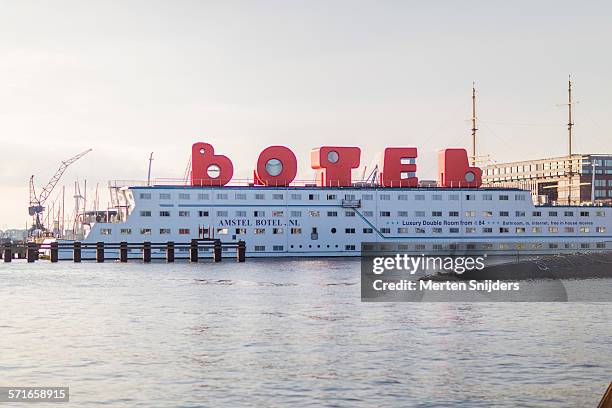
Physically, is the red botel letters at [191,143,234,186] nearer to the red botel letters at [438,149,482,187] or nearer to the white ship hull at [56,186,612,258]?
the white ship hull at [56,186,612,258]

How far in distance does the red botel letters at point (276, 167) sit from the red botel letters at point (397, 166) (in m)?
11.3

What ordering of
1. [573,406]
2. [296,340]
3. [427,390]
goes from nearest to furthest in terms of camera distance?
[573,406], [427,390], [296,340]

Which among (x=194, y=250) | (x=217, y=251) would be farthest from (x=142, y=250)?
(x=217, y=251)

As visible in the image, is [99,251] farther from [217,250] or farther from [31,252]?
[217,250]

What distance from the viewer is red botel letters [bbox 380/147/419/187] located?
120438 mm

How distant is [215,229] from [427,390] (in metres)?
88.7

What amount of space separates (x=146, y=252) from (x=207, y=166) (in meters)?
13.9

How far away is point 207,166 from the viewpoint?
379 ft

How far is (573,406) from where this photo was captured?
78.7 ft

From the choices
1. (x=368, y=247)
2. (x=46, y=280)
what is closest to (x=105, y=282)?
(x=46, y=280)

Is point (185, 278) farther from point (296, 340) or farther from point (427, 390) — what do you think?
point (427, 390)

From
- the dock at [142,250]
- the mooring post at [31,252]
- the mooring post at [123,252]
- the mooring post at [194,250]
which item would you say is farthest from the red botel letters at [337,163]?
the mooring post at [31,252]

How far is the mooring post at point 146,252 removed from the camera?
10689cm

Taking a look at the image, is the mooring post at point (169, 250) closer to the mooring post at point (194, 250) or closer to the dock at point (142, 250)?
the dock at point (142, 250)
